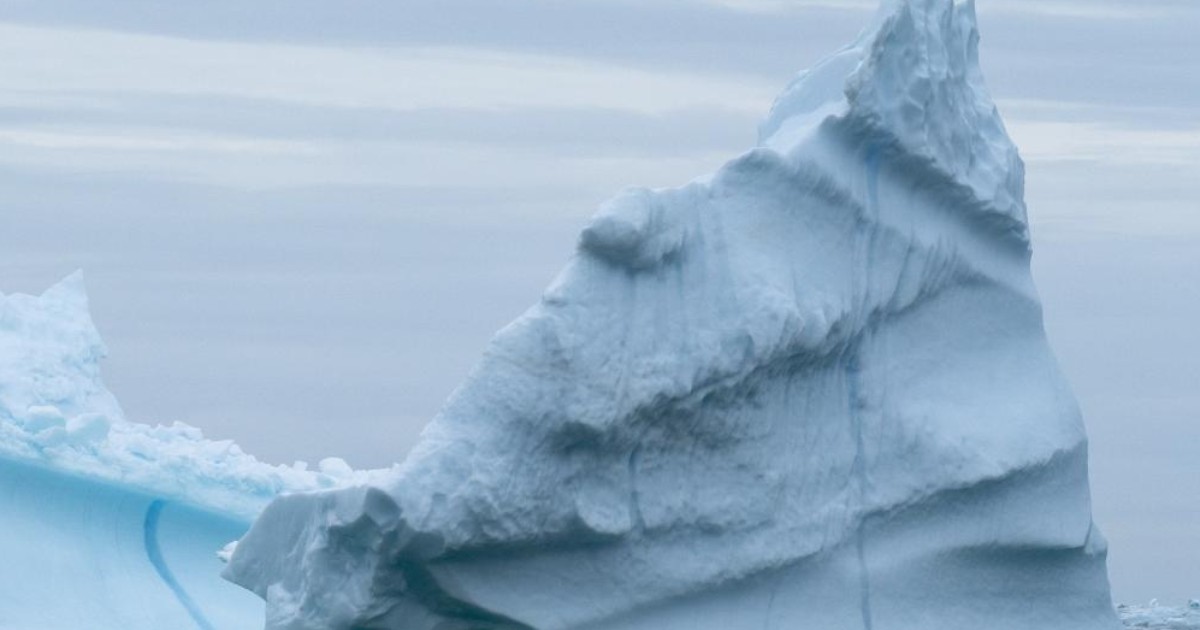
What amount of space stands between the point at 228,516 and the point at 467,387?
6.65 meters

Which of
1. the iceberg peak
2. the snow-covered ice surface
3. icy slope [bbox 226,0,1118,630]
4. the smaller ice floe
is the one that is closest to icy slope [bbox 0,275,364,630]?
the smaller ice floe

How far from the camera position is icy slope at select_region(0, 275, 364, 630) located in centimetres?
1326

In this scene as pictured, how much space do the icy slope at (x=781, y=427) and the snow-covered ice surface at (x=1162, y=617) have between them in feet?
13.2

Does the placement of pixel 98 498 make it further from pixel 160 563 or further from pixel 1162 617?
pixel 1162 617

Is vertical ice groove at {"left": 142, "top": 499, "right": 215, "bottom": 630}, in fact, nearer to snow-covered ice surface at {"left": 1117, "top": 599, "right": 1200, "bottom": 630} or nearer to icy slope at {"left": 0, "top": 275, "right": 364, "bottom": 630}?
icy slope at {"left": 0, "top": 275, "right": 364, "bottom": 630}

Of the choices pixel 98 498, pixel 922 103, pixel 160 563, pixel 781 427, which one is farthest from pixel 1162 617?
pixel 98 498

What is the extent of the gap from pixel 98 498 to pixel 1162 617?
25.0 feet

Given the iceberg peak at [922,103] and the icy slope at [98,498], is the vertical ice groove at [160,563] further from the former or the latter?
the iceberg peak at [922,103]

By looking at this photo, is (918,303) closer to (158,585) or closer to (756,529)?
(756,529)

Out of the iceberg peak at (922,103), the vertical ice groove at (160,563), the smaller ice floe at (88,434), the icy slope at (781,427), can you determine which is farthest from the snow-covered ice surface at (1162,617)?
the vertical ice groove at (160,563)

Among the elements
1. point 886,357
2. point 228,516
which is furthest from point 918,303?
point 228,516

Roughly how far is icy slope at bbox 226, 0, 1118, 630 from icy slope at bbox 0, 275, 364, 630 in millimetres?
4839

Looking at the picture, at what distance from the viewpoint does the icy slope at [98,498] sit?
13.3 meters

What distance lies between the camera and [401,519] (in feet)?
25.1
